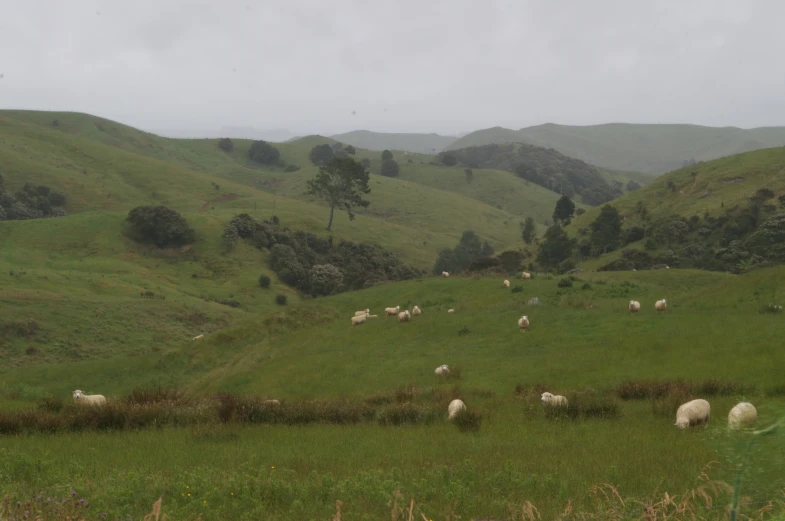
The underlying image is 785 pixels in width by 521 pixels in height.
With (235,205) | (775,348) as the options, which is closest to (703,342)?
(775,348)

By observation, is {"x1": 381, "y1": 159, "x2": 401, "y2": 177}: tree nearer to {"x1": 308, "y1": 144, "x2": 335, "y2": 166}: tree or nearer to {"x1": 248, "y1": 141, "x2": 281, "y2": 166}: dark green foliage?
{"x1": 308, "y1": 144, "x2": 335, "y2": 166}: tree

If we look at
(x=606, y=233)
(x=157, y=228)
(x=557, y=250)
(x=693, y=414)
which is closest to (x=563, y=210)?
(x=606, y=233)

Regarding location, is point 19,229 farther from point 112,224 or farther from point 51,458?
point 51,458

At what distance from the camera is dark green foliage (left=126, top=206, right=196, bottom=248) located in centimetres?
8006

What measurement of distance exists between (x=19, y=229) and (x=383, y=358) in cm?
7020

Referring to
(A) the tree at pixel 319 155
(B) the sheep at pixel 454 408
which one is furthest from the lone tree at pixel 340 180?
(A) the tree at pixel 319 155

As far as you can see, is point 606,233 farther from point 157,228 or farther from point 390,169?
point 390,169

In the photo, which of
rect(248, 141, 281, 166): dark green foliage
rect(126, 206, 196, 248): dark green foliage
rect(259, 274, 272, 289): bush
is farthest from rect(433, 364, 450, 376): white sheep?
rect(248, 141, 281, 166): dark green foliage

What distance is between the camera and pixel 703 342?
1972cm

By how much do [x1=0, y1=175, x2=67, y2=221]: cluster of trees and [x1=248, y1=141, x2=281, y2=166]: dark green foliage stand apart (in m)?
90.6

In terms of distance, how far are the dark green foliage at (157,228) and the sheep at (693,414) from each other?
77.2 meters

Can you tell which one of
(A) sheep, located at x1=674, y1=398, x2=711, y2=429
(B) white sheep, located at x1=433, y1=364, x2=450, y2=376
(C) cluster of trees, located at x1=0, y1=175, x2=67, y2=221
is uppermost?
(C) cluster of trees, located at x1=0, y1=175, x2=67, y2=221

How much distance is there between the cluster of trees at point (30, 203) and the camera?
285 feet

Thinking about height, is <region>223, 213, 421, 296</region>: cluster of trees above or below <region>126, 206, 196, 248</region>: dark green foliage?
below
